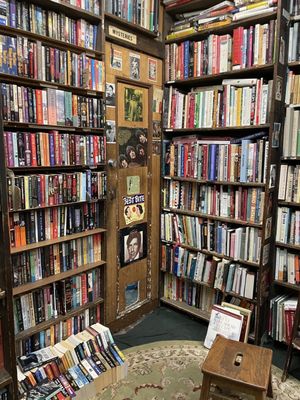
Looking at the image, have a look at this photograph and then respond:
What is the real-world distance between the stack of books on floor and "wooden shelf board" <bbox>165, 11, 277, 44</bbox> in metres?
2.26

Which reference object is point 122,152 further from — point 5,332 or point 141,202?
point 5,332

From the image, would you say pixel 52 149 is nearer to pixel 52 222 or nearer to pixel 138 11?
pixel 52 222

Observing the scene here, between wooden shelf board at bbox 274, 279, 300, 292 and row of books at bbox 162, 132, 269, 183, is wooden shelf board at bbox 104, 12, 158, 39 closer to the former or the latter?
row of books at bbox 162, 132, 269, 183

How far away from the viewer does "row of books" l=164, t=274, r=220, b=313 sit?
2.72 meters

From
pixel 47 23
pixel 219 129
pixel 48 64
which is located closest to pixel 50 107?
pixel 48 64

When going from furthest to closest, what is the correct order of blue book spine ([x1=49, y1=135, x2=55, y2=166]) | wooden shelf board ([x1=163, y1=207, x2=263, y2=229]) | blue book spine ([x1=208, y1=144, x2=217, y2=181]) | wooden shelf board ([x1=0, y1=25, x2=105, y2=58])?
blue book spine ([x1=208, y1=144, x2=217, y2=181]) < wooden shelf board ([x1=163, y1=207, x2=263, y2=229]) < blue book spine ([x1=49, y1=135, x2=55, y2=166]) < wooden shelf board ([x1=0, y1=25, x2=105, y2=58])

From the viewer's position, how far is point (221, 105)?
2373 millimetres

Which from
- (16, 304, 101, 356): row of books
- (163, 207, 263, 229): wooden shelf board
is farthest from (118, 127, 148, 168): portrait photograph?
(16, 304, 101, 356): row of books

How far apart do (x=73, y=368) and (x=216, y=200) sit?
1.52 m

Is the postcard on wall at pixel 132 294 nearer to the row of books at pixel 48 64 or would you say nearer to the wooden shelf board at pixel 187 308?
the wooden shelf board at pixel 187 308

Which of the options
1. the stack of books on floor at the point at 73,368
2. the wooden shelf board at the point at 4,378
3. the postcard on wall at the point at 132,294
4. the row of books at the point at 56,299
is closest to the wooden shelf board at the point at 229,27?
the row of books at the point at 56,299

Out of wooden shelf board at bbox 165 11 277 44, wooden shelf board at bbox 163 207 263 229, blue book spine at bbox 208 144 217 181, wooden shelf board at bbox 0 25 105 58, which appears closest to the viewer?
wooden shelf board at bbox 0 25 105 58

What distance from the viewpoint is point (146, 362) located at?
7.17 ft

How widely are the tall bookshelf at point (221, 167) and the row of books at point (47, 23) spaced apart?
0.82 meters
